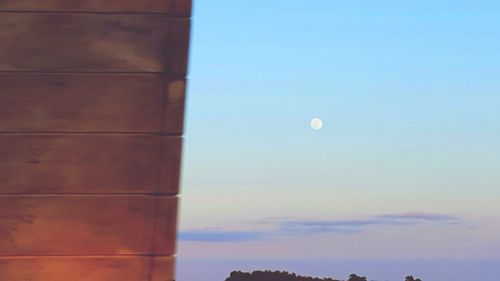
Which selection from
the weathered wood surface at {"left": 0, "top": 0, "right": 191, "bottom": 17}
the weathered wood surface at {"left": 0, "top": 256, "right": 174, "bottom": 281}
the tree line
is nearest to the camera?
the weathered wood surface at {"left": 0, "top": 256, "right": 174, "bottom": 281}

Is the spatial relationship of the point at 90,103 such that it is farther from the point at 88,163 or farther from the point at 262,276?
the point at 262,276

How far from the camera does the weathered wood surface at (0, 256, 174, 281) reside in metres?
2.76

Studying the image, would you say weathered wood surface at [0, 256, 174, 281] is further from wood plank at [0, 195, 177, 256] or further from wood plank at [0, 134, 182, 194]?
wood plank at [0, 134, 182, 194]

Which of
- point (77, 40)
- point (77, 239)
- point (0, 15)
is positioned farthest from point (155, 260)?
point (0, 15)

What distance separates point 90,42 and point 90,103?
227 millimetres

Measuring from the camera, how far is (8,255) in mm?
2756

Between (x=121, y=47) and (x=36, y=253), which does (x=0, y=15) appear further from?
(x=36, y=253)

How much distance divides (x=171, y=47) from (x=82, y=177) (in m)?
0.57

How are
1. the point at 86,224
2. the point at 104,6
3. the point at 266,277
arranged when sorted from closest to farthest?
the point at 86,224 → the point at 104,6 → the point at 266,277

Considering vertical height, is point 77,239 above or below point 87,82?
below

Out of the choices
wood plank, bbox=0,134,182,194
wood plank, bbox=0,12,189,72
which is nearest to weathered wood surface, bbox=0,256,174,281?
→ wood plank, bbox=0,134,182,194

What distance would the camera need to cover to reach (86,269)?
2777 mm

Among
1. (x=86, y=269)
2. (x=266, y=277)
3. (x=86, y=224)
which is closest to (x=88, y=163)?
(x=86, y=224)

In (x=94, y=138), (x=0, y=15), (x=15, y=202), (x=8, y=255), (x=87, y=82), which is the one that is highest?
(x=0, y=15)
